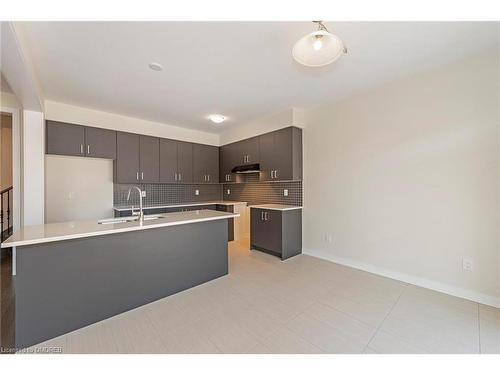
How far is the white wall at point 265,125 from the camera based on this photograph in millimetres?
3572

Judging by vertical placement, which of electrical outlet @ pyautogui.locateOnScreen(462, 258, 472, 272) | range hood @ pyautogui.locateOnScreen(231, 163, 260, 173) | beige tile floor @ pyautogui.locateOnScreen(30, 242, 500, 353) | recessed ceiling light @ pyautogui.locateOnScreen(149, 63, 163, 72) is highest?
recessed ceiling light @ pyautogui.locateOnScreen(149, 63, 163, 72)

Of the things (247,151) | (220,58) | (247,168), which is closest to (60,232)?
(220,58)

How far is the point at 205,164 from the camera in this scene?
4.96m

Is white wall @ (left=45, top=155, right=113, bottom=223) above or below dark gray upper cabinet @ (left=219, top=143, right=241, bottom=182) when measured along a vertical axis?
below

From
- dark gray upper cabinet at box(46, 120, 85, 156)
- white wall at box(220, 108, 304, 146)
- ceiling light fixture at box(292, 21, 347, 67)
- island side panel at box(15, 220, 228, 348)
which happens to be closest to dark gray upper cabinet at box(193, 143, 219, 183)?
white wall at box(220, 108, 304, 146)

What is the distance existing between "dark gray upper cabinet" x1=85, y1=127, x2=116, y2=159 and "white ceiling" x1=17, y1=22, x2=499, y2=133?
0.49 metres

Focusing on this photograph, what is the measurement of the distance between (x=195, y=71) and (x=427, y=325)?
3.28 metres

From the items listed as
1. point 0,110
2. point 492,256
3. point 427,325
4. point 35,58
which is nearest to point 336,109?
point 492,256

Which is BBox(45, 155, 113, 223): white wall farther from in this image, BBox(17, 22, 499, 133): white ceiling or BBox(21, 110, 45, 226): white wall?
BBox(17, 22, 499, 133): white ceiling

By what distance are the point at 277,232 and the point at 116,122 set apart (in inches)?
135

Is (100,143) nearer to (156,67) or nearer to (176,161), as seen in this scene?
(176,161)

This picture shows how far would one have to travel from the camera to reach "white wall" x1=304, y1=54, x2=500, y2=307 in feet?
6.81
